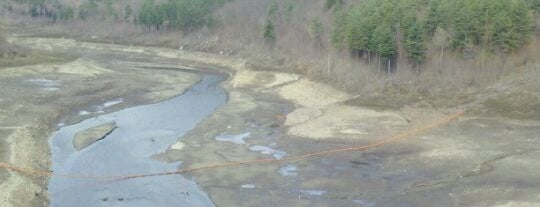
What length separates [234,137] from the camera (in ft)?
126

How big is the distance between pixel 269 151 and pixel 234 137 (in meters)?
4.02

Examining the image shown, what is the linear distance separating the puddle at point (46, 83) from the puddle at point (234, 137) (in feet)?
66.7

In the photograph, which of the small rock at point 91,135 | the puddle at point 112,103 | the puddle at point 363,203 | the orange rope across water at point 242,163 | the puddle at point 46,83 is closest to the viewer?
the puddle at point 363,203

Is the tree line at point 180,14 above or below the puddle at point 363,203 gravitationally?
above

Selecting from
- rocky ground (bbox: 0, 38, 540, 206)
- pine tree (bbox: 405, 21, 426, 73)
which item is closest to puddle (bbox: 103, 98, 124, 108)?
rocky ground (bbox: 0, 38, 540, 206)

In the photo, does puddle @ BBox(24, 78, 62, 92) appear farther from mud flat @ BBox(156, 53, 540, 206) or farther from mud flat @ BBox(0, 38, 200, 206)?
mud flat @ BBox(156, 53, 540, 206)

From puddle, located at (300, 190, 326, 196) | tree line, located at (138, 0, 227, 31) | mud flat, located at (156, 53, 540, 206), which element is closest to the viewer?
mud flat, located at (156, 53, 540, 206)

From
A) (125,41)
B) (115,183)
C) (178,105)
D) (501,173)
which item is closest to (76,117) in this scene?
(178,105)

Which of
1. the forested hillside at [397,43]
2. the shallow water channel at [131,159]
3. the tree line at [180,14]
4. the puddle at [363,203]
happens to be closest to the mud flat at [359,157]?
the puddle at [363,203]

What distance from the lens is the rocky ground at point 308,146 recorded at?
27.4 meters

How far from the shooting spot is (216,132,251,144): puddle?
37312mm

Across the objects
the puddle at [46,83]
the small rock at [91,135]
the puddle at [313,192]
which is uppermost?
the puddle at [46,83]

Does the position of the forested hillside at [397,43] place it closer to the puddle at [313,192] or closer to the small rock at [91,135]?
the puddle at [313,192]

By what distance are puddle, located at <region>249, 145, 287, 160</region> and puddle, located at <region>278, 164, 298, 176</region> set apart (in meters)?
1.60
